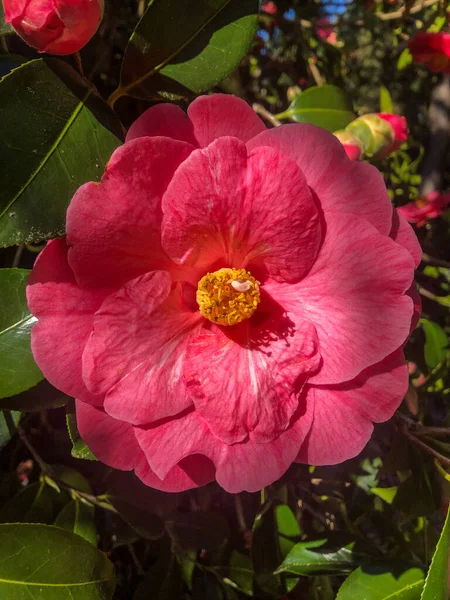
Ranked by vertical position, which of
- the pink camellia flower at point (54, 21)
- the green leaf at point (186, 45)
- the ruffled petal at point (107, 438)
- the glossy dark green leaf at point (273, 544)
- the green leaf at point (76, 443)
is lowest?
the glossy dark green leaf at point (273, 544)

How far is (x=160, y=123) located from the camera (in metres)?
0.62

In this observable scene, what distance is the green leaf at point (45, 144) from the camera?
0.59m

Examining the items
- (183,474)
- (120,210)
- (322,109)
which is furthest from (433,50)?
(183,474)

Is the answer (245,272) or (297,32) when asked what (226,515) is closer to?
(245,272)

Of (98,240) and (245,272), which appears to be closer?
(98,240)

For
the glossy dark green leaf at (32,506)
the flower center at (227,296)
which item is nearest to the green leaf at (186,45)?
the flower center at (227,296)

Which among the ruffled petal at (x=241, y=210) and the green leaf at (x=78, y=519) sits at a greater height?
the ruffled petal at (x=241, y=210)

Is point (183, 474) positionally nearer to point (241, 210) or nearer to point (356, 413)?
point (356, 413)

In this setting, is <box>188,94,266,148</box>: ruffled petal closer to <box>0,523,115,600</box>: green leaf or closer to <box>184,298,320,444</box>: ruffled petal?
<box>184,298,320,444</box>: ruffled petal

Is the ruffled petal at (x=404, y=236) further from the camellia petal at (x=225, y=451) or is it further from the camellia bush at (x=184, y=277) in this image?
the camellia petal at (x=225, y=451)

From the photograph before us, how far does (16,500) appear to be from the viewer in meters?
1.04

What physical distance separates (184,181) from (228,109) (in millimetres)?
112

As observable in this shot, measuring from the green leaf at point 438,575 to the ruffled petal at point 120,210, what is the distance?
528 millimetres

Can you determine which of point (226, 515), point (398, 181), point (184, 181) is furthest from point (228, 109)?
point (398, 181)
